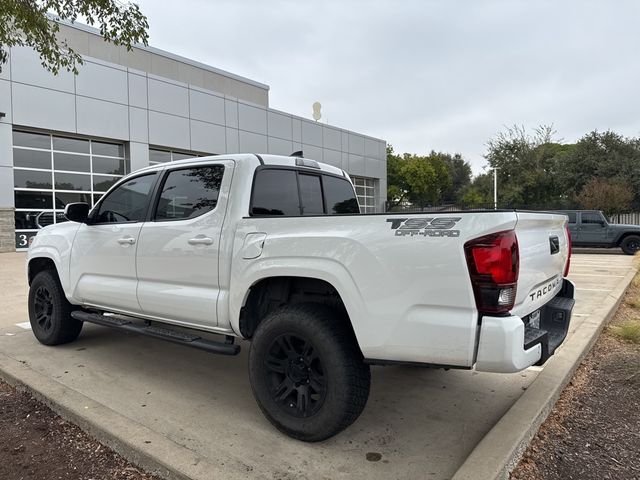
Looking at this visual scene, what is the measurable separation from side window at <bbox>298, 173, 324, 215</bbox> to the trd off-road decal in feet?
4.98

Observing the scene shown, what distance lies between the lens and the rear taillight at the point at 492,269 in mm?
2445

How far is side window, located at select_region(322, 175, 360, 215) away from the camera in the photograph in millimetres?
4422

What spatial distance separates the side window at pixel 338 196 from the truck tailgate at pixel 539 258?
1.90m

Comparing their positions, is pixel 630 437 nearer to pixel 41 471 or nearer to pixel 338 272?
pixel 338 272

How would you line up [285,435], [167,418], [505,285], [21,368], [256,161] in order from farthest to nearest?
[21,368] < [256,161] < [167,418] < [285,435] < [505,285]

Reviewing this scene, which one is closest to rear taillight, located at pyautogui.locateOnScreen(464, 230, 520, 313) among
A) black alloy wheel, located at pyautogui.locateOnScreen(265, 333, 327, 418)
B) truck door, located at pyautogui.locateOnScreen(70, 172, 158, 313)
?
black alloy wheel, located at pyautogui.locateOnScreen(265, 333, 327, 418)

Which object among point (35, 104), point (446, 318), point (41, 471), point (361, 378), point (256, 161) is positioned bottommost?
point (41, 471)

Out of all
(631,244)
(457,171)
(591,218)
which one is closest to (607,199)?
(591,218)

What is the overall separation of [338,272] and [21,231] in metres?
17.6

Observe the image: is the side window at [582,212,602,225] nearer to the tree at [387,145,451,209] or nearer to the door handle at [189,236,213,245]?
the door handle at [189,236,213,245]

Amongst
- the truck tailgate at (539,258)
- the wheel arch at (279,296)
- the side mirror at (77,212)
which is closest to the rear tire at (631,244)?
the truck tailgate at (539,258)

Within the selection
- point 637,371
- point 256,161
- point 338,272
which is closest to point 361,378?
point 338,272

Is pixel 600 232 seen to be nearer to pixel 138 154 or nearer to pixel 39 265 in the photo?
pixel 138 154

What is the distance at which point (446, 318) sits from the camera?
2.53 m
